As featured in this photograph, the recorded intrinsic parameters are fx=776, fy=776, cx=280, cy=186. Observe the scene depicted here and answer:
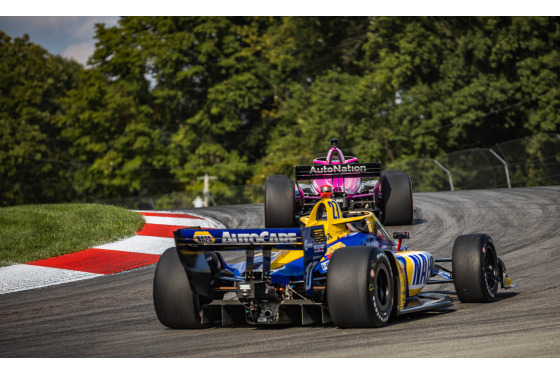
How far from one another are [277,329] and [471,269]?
86.9 inches

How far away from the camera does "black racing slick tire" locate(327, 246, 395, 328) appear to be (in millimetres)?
6438

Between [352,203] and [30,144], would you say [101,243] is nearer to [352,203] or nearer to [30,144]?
[352,203]

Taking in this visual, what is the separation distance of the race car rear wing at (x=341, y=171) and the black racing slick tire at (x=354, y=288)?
21.2 ft

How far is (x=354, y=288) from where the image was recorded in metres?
6.44

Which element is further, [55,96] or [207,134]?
[55,96]

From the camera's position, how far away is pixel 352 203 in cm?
1367

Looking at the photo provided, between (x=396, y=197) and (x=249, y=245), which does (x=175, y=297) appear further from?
(x=396, y=197)

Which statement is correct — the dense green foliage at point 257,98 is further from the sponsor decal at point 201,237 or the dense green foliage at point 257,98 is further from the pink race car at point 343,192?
the sponsor decal at point 201,237

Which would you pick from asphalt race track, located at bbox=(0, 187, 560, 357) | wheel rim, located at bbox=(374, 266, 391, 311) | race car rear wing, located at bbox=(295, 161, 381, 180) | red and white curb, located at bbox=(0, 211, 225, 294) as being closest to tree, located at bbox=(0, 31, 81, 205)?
red and white curb, located at bbox=(0, 211, 225, 294)

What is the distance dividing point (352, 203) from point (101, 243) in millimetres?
4488

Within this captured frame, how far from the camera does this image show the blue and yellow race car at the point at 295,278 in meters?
6.53

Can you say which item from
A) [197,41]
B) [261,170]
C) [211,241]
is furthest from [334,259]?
[197,41]

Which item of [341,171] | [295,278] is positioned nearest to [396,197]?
[341,171]

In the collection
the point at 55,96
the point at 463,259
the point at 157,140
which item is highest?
the point at 55,96
